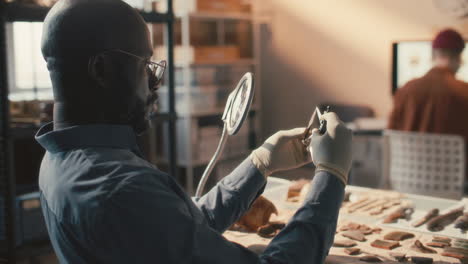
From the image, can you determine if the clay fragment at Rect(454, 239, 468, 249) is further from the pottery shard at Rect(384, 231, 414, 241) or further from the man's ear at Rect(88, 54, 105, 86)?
the man's ear at Rect(88, 54, 105, 86)

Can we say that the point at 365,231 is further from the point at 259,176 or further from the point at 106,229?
the point at 106,229

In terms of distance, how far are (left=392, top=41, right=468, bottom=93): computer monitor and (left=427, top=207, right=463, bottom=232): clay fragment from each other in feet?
9.61

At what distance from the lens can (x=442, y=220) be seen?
143 centimetres

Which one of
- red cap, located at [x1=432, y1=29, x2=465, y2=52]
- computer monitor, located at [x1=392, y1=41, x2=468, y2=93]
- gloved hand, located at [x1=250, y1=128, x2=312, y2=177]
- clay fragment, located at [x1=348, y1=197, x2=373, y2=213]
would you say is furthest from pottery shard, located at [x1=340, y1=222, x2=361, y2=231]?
computer monitor, located at [x1=392, y1=41, x2=468, y2=93]

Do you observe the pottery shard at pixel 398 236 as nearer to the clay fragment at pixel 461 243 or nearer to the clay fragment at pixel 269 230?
the clay fragment at pixel 461 243

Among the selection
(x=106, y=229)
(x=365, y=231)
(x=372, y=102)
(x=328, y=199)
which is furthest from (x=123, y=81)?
(x=372, y=102)

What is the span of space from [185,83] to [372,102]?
1711 millimetres

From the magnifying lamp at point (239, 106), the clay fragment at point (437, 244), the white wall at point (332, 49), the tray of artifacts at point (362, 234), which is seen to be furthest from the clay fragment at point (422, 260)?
the white wall at point (332, 49)

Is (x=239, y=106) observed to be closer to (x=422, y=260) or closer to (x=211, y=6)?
(x=422, y=260)

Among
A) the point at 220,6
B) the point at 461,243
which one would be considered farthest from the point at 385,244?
the point at 220,6

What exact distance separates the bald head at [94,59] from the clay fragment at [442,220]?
857 mm

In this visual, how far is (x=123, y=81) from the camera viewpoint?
933 mm

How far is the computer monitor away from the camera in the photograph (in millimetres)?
4230

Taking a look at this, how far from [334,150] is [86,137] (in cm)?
45
